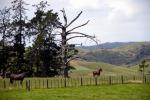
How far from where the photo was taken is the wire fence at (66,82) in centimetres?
3591

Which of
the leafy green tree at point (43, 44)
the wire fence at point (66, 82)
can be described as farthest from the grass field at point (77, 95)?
the leafy green tree at point (43, 44)

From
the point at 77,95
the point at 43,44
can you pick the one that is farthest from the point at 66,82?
the point at 43,44

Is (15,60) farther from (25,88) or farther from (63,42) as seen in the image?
(25,88)

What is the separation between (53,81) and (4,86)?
600 cm

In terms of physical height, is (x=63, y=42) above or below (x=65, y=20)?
below

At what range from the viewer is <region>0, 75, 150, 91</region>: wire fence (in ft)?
118

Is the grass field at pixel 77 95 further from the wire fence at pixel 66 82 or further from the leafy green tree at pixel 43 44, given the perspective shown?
the leafy green tree at pixel 43 44

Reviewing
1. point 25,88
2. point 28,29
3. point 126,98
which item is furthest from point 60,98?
point 28,29

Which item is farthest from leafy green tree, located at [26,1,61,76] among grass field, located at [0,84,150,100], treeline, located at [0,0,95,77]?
grass field, located at [0,84,150,100]

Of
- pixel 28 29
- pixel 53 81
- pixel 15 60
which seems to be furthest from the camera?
pixel 28 29

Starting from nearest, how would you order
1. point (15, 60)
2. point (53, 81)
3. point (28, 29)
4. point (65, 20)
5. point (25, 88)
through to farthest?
1. point (25, 88)
2. point (53, 81)
3. point (65, 20)
4. point (15, 60)
5. point (28, 29)

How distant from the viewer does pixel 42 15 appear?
2511 inches

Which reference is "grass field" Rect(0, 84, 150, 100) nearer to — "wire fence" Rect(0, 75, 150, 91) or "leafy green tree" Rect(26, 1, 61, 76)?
"wire fence" Rect(0, 75, 150, 91)

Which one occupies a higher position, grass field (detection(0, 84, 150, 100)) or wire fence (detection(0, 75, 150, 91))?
wire fence (detection(0, 75, 150, 91))
